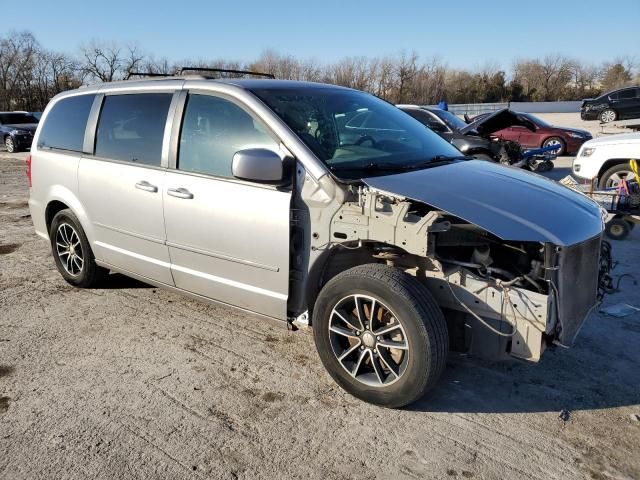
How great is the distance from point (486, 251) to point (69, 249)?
3930 millimetres

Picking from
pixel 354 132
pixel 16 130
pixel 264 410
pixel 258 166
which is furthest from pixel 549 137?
pixel 16 130

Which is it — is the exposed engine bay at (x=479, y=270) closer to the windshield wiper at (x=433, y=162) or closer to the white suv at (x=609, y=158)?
the windshield wiper at (x=433, y=162)

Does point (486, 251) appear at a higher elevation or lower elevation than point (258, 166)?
lower

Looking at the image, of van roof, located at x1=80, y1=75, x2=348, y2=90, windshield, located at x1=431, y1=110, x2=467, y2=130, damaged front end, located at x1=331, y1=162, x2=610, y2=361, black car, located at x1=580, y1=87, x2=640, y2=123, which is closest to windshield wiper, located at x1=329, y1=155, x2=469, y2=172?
damaged front end, located at x1=331, y1=162, x2=610, y2=361

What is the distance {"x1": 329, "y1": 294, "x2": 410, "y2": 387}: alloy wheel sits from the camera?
3049mm

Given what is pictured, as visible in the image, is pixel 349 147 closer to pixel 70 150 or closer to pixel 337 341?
pixel 337 341

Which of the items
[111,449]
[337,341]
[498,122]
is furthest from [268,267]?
[498,122]

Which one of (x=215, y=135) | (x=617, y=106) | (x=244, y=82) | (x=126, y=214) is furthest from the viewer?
(x=617, y=106)

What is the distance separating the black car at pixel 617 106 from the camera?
83.1 feet

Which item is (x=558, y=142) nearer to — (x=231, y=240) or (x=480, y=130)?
(x=480, y=130)

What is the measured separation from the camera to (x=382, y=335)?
308cm

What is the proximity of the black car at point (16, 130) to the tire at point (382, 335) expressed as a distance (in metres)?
23.2

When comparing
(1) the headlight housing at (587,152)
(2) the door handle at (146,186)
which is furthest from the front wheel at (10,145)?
(1) the headlight housing at (587,152)

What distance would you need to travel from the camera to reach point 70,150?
4887 mm
